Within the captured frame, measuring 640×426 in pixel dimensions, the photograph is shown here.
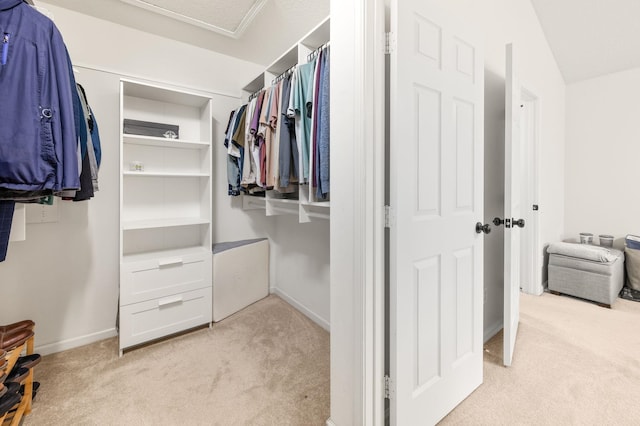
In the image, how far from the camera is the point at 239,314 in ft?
8.30

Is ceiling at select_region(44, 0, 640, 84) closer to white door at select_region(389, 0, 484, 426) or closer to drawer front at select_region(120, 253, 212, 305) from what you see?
white door at select_region(389, 0, 484, 426)

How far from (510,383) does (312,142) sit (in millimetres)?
1792

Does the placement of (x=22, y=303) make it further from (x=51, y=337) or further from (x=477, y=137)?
(x=477, y=137)

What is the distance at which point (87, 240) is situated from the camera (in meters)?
2.08

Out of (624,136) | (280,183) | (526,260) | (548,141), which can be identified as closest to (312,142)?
(280,183)

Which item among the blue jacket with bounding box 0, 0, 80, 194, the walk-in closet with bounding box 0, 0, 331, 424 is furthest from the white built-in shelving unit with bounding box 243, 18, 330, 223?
the blue jacket with bounding box 0, 0, 80, 194

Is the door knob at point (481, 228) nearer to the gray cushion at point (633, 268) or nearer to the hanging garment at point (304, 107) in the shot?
the hanging garment at point (304, 107)

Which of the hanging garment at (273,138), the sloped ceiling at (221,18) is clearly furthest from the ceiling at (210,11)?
the hanging garment at (273,138)

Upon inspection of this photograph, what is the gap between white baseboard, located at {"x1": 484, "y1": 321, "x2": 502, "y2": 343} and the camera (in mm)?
2068

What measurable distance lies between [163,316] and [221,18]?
229 cm

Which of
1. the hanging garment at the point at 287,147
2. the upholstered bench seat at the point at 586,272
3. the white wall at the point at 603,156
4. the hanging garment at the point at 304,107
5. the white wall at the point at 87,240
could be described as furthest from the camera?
the white wall at the point at 603,156

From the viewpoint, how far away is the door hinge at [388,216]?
1152 millimetres

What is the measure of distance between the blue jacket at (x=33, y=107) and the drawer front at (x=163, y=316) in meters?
1.11

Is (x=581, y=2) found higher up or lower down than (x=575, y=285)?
higher up
